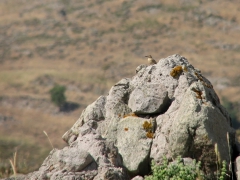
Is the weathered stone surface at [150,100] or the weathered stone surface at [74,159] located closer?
the weathered stone surface at [74,159]

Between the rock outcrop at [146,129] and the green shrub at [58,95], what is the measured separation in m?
71.8

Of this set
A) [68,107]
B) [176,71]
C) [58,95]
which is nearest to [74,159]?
[176,71]

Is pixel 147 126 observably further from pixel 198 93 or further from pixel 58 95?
pixel 58 95

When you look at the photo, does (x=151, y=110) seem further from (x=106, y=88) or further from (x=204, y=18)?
(x=204, y=18)

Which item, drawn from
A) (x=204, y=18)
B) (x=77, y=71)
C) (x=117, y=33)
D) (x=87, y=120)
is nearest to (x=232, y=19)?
(x=204, y=18)

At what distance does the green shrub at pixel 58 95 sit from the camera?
82019mm

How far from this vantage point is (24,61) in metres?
102

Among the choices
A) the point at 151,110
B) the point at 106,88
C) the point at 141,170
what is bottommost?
the point at 106,88

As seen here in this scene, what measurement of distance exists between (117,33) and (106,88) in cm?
2916

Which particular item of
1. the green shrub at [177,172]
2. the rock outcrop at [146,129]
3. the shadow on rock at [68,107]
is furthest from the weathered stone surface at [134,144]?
the shadow on rock at [68,107]

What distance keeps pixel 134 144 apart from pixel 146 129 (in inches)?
16.1

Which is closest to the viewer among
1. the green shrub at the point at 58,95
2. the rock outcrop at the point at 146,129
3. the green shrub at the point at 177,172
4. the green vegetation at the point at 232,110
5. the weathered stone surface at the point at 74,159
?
the green shrub at the point at 177,172

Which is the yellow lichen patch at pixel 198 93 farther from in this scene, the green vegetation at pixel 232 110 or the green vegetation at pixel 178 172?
the green vegetation at pixel 232 110

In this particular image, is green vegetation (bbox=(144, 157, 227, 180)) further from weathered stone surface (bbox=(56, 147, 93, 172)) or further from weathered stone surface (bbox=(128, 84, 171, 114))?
weathered stone surface (bbox=(128, 84, 171, 114))
